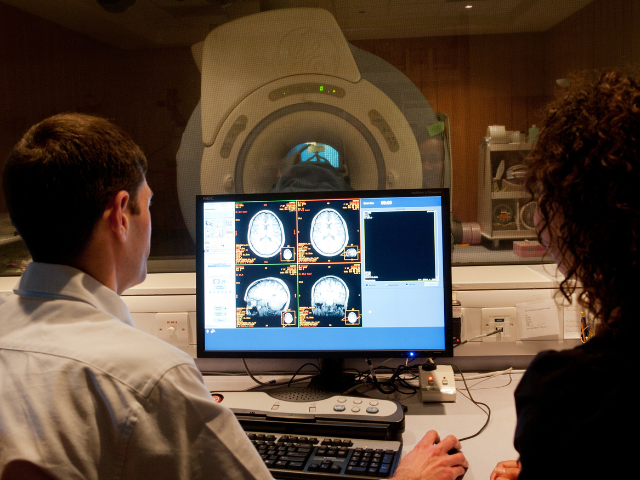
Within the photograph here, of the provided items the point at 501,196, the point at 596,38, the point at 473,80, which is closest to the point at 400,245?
the point at 501,196

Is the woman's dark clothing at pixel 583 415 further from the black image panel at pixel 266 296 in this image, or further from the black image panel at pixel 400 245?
the black image panel at pixel 266 296

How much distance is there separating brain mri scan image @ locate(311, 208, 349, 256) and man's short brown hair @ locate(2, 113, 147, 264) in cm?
56

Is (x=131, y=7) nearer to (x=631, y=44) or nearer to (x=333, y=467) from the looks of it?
(x=333, y=467)

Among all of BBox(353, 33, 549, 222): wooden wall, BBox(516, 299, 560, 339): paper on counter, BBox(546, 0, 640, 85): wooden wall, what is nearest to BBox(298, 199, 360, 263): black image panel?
BBox(516, 299, 560, 339): paper on counter

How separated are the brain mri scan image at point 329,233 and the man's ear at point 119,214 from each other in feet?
1.75

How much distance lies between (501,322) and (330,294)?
1.72ft

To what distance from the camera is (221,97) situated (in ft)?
6.10

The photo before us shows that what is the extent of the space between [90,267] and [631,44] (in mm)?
2651

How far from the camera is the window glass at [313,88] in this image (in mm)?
1842

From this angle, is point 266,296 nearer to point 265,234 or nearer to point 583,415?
point 265,234

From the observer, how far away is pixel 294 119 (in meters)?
1.87

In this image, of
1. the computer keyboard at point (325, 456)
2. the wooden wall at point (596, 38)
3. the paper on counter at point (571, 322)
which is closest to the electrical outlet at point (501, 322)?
the paper on counter at point (571, 322)

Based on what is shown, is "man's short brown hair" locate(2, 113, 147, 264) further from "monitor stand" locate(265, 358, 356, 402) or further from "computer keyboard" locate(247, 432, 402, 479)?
"monitor stand" locate(265, 358, 356, 402)

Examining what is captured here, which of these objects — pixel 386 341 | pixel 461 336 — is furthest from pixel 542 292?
pixel 386 341
